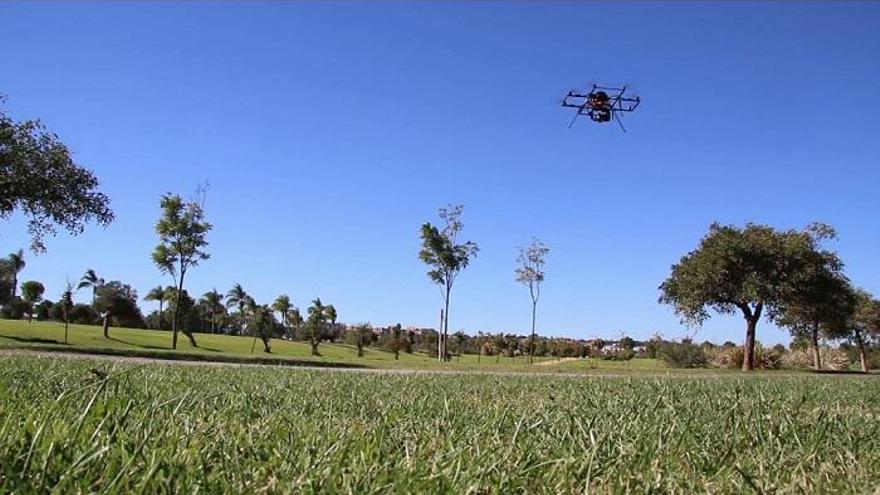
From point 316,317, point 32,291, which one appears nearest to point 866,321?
point 316,317

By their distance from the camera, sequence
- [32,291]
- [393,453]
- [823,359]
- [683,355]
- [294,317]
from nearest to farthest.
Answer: [393,453], [683,355], [823,359], [32,291], [294,317]

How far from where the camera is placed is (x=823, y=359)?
6350 cm

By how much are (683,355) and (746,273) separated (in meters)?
15.6

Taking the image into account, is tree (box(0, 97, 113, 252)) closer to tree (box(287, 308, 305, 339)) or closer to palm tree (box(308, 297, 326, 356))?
palm tree (box(308, 297, 326, 356))

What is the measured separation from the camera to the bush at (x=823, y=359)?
183 ft

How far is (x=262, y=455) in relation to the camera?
190 centimetres

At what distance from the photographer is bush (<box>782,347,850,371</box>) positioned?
55.9m

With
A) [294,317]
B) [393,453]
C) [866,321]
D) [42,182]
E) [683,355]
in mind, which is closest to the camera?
[393,453]

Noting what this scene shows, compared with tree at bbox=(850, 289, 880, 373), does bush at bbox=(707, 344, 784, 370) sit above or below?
below

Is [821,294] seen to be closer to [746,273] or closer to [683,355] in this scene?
[746,273]

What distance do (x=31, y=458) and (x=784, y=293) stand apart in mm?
46860

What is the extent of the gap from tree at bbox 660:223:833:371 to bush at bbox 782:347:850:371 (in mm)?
12156

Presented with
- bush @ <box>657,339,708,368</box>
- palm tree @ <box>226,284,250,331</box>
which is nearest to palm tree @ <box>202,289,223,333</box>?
palm tree @ <box>226,284,250,331</box>

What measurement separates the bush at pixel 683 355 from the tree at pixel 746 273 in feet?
38.2
